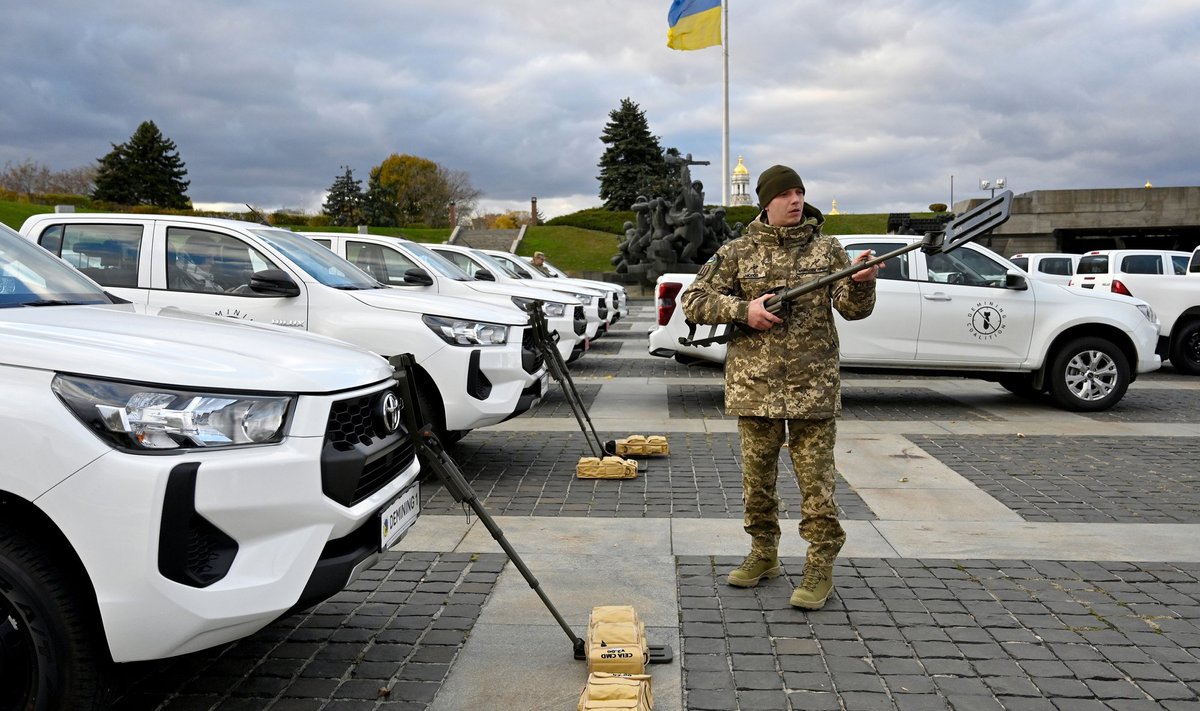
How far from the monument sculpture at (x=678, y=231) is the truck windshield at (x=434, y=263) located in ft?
63.2

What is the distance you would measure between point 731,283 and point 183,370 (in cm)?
252

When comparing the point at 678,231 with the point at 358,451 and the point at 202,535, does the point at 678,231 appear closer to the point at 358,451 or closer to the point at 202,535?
the point at 358,451

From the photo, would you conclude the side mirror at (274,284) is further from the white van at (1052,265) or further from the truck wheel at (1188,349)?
the white van at (1052,265)

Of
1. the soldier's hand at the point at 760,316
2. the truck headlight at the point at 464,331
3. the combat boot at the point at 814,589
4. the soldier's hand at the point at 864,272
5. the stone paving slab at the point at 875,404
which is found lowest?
the stone paving slab at the point at 875,404

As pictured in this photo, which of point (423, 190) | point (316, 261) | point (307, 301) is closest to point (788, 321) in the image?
point (307, 301)

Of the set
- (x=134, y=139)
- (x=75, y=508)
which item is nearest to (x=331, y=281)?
(x=75, y=508)

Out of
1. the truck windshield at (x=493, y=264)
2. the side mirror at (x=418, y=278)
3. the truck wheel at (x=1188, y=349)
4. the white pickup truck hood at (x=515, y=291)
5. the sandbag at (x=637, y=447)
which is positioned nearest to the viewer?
the sandbag at (x=637, y=447)

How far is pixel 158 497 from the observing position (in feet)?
8.59

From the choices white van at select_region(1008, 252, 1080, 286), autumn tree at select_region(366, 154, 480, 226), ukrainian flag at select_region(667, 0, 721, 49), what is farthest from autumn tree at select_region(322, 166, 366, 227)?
white van at select_region(1008, 252, 1080, 286)

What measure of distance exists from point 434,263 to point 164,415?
895 centimetres

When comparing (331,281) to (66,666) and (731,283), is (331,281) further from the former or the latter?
(66,666)

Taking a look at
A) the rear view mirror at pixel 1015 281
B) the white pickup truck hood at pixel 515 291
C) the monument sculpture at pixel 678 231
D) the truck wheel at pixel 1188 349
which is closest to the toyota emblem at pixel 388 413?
the white pickup truck hood at pixel 515 291

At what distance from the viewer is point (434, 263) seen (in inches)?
455

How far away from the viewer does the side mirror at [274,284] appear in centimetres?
642
